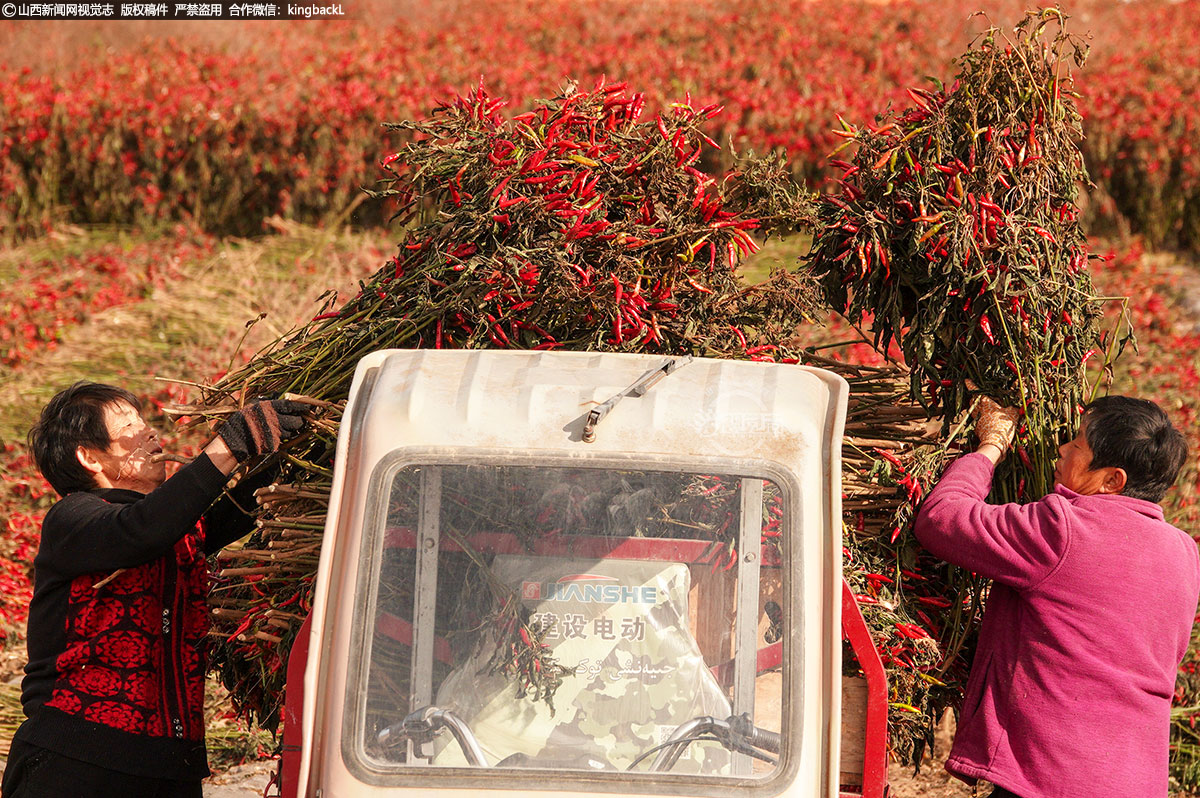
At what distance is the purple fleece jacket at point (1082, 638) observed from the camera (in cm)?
274

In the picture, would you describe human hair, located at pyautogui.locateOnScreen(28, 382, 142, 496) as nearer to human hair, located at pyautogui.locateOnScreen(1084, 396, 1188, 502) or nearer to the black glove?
the black glove

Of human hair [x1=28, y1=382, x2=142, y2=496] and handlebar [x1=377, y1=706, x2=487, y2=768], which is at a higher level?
human hair [x1=28, y1=382, x2=142, y2=496]

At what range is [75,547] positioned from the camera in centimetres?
296

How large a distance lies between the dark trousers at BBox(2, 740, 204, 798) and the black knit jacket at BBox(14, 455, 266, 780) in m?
0.03

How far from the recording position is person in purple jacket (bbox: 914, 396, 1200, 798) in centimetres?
274

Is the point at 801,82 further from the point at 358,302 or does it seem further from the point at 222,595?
the point at 222,595

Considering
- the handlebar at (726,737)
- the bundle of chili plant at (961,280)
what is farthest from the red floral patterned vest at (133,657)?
the bundle of chili plant at (961,280)

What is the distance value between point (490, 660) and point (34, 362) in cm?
664

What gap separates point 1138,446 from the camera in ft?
9.36

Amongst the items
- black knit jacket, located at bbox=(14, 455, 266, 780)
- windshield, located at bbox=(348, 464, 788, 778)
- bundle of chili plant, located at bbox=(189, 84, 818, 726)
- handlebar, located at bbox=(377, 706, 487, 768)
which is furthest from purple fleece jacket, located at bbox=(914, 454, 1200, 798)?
black knit jacket, located at bbox=(14, 455, 266, 780)

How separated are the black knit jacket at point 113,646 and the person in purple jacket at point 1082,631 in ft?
6.56

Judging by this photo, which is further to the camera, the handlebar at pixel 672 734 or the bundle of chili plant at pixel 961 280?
the bundle of chili plant at pixel 961 280

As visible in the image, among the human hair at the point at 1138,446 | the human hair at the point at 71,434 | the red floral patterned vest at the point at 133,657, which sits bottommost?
the red floral patterned vest at the point at 133,657

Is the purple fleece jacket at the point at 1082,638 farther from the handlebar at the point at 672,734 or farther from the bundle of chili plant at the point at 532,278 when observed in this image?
the bundle of chili plant at the point at 532,278
